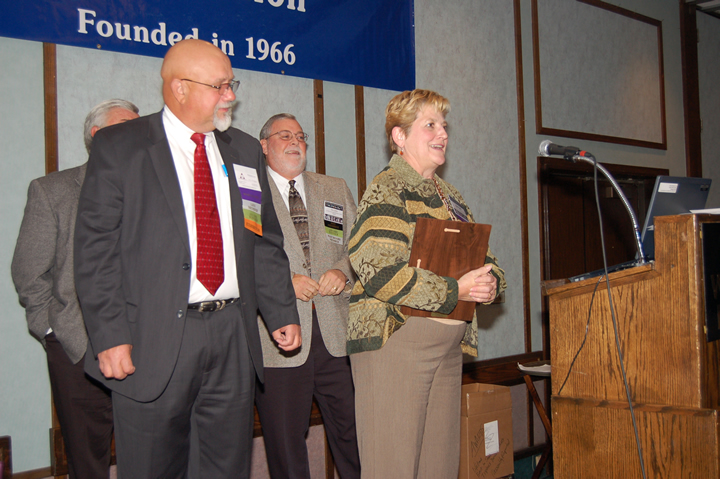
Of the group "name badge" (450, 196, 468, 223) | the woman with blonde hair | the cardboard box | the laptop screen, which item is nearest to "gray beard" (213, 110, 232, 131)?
the woman with blonde hair

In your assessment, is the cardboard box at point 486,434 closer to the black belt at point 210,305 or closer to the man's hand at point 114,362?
the black belt at point 210,305

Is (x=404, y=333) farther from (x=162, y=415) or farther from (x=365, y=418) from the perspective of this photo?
(x=162, y=415)

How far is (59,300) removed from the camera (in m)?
2.33

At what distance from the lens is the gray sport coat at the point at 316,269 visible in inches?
102

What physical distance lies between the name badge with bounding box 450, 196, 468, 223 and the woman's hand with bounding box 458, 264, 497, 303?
29 centimetres

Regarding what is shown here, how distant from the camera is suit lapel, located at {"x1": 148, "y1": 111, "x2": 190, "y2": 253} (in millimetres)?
1659

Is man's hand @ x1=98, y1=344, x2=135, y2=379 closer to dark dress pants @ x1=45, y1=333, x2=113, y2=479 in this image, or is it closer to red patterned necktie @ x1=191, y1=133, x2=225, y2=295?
red patterned necktie @ x1=191, y1=133, x2=225, y2=295

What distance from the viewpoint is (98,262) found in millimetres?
1580

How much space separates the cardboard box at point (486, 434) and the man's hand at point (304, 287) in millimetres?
1232

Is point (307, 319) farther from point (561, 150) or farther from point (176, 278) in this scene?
point (561, 150)

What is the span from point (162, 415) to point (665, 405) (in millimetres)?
1530

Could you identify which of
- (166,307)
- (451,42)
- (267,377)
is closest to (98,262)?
(166,307)

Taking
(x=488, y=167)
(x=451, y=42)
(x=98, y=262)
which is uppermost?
(x=451, y=42)

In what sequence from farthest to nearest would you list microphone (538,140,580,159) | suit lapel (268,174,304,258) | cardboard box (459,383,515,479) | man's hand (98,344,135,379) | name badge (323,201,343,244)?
cardboard box (459,383,515,479) < name badge (323,201,343,244) < suit lapel (268,174,304,258) < microphone (538,140,580,159) < man's hand (98,344,135,379)
